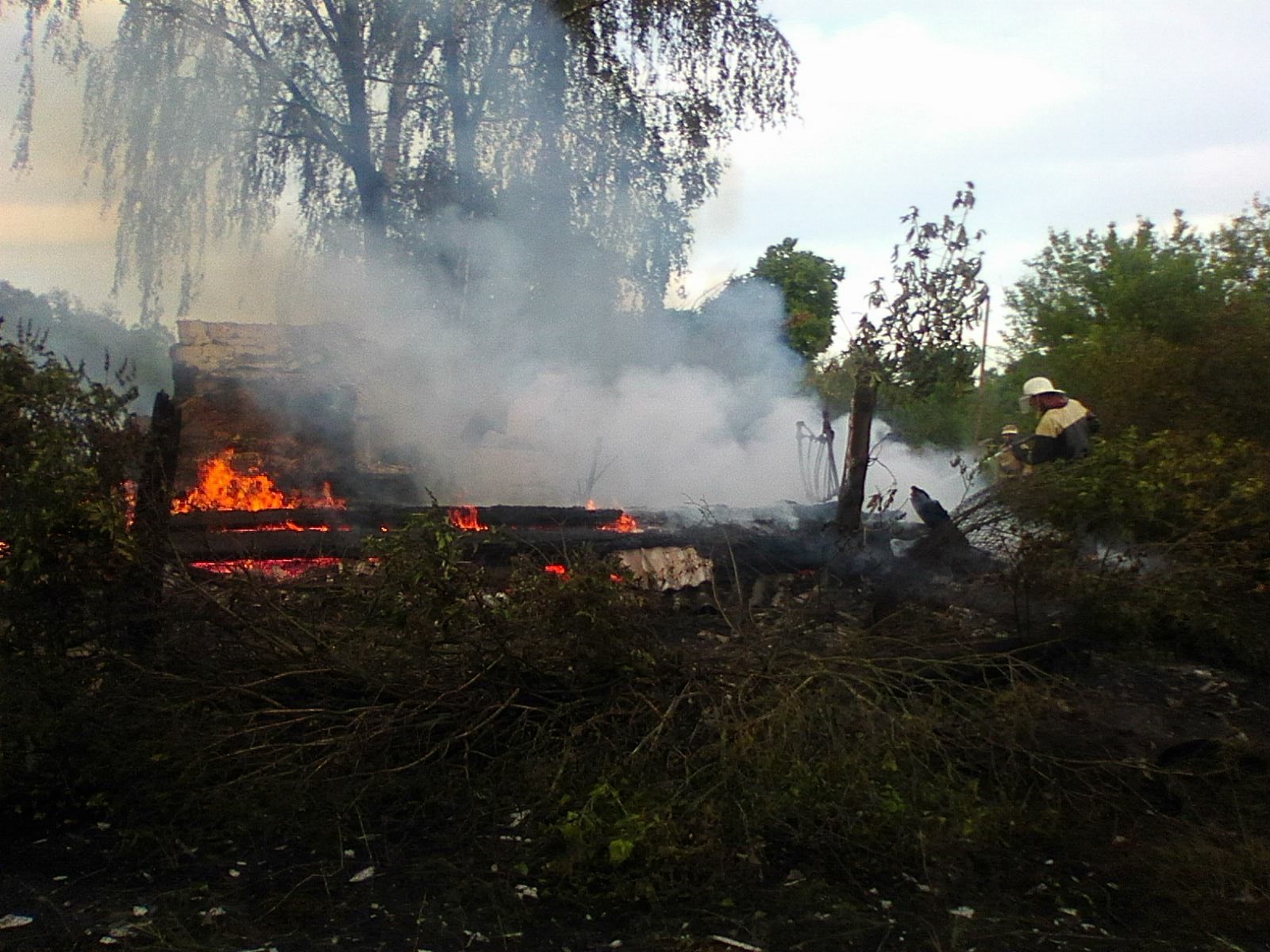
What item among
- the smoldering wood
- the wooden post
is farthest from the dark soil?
the smoldering wood

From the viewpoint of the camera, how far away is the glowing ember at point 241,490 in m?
10.8

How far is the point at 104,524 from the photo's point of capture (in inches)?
193

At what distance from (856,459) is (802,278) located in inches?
557

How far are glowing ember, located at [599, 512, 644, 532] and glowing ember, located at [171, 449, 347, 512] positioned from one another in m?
2.55

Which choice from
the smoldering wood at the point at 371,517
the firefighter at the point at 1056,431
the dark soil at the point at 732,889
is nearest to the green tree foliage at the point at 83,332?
the smoldering wood at the point at 371,517

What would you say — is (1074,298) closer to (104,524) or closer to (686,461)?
(686,461)

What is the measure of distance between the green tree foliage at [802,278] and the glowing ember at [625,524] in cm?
982

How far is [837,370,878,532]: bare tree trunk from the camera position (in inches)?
296

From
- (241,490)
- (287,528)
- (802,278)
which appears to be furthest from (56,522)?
(802,278)

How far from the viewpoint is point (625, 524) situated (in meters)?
10.1

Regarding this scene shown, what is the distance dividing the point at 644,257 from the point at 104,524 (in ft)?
37.6

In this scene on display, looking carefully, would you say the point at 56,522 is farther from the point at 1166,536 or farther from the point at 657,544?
the point at 1166,536

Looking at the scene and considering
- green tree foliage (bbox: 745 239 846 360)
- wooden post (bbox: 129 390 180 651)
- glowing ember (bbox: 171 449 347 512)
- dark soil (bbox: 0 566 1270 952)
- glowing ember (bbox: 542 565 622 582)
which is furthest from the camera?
green tree foliage (bbox: 745 239 846 360)

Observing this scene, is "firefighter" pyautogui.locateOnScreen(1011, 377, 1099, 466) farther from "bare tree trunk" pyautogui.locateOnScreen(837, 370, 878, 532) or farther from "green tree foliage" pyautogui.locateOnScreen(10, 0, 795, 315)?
"green tree foliage" pyautogui.locateOnScreen(10, 0, 795, 315)
